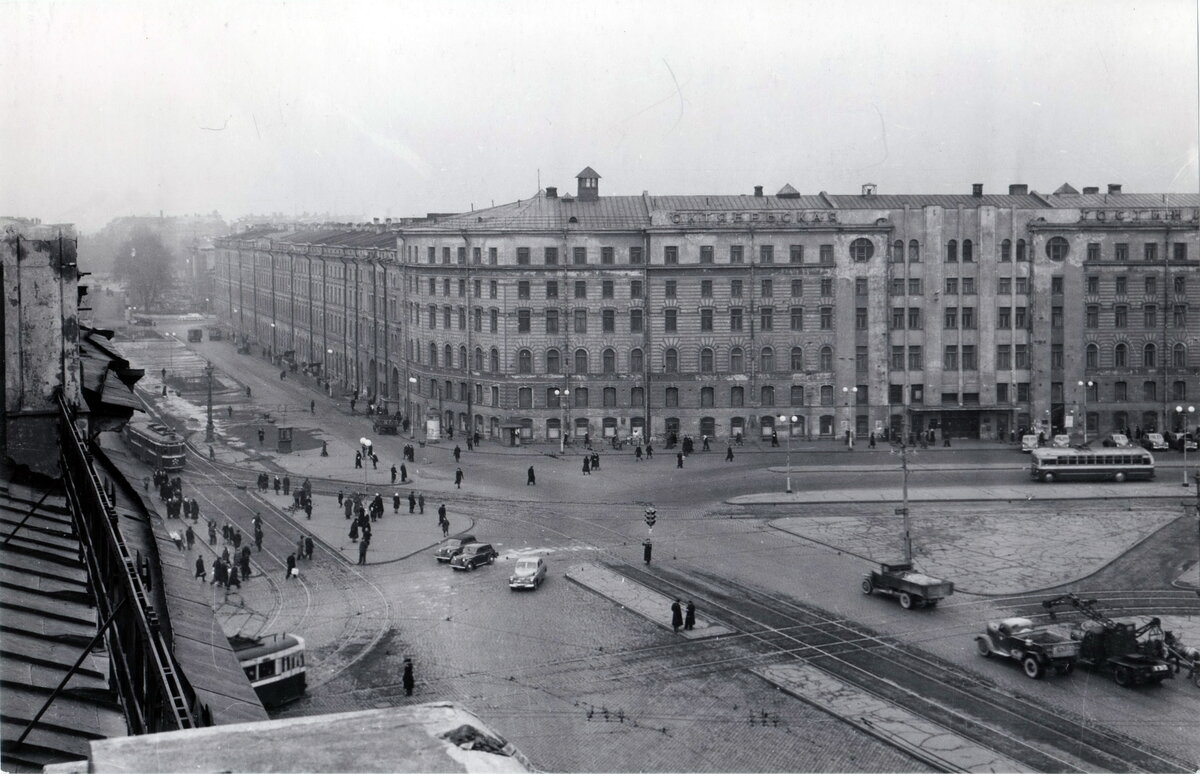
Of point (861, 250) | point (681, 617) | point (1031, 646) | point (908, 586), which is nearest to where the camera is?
point (1031, 646)

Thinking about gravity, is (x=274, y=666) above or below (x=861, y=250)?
below

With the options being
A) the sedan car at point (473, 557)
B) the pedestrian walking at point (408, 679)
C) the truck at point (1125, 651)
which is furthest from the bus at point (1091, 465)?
the pedestrian walking at point (408, 679)

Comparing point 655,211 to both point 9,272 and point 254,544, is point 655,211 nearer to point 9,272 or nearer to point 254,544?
point 254,544

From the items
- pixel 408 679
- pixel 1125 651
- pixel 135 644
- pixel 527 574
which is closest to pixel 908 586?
pixel 1125 651

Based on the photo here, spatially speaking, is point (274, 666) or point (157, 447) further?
point (157, 447)

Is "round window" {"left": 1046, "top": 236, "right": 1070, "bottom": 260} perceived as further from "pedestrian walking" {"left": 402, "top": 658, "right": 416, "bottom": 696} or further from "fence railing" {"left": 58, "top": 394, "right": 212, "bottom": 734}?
"fence railing" {"left": 58, "top": 394, "right": 212, "bottom": 734}

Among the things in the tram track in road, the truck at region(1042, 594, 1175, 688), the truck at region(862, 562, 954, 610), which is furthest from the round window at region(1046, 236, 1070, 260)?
the truck at region(1042, 594, 1175, 688)

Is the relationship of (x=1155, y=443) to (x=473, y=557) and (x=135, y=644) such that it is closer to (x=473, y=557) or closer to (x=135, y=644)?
(x=473, y=557)
